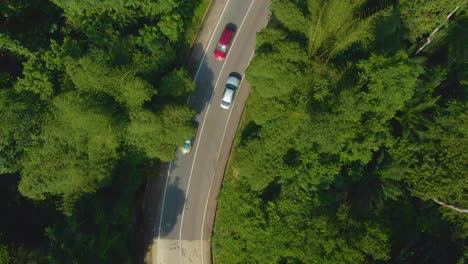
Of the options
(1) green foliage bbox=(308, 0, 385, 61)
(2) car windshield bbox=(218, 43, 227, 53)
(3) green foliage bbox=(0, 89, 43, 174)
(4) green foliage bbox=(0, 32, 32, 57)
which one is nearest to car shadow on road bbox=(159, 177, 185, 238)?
(2) car windshield bbox=(218, 43, 227, 53)

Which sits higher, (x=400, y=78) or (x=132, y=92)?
(x=400, y=78)

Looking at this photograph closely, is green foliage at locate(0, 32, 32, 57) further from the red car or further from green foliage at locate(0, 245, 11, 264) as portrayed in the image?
the red car

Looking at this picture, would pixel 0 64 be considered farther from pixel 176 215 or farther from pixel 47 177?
pixel 176 215

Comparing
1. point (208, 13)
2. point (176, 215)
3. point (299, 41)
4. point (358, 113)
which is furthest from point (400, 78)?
point (176, 215)

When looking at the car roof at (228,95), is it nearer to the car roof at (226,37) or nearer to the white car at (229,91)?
the white car at (229,91)

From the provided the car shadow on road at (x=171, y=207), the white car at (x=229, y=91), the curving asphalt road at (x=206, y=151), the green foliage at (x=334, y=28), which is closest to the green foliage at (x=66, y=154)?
the car shadow on road at (x=171, y=207)

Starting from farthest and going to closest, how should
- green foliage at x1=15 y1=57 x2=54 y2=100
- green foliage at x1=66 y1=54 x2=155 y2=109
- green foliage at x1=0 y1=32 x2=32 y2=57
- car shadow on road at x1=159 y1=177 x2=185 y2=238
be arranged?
car shadow on road at x1=159 y1=177 x2=185 y2=238
green foliage at x1=0 y1=32 x2=32 y2=57
green foliage at x1=15 y1=57 x2=54 y2=100
green foliage at x1=66 y1=54 x2=155 y2=109
